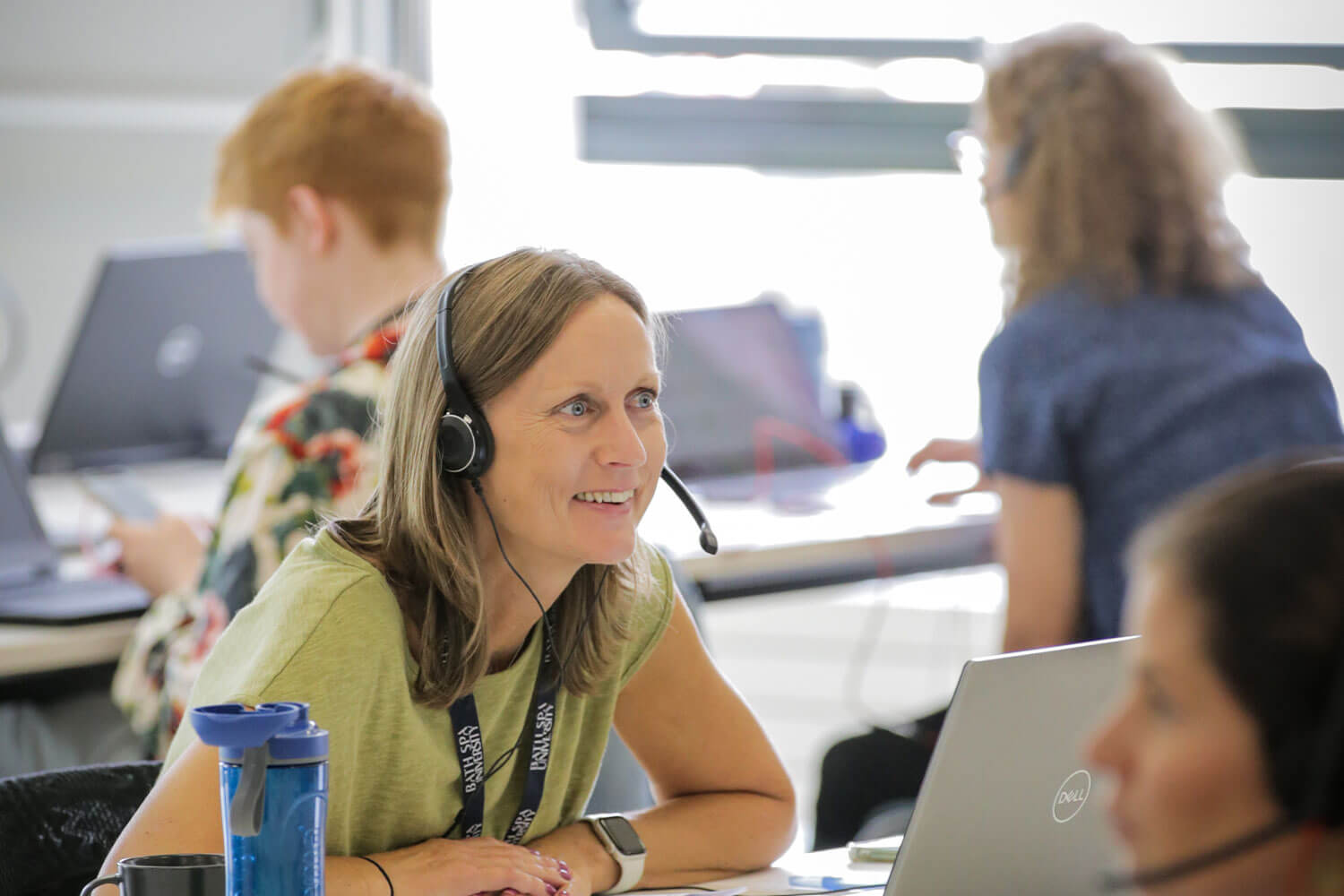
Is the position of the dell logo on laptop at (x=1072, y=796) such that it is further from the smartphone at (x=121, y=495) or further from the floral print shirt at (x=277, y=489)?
the smartphone at (x=121, y=495)

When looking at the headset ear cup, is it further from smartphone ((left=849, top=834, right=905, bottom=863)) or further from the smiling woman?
smartphone ((left=849, top=834, right=905, bottom=863))

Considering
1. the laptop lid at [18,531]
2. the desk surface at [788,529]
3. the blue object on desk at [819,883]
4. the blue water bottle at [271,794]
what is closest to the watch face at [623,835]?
the blue object on desk at [819,883]

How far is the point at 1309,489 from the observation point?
47 centimetres

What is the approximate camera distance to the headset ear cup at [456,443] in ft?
3.72

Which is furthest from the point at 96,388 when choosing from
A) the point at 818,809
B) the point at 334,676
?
the point at 334,676

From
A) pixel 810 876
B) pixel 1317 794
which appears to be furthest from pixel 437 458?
pixel 1317 794

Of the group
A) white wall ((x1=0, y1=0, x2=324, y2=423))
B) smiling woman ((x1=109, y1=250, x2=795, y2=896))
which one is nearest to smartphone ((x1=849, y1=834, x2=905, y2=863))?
smiling woman ((x1=109, y1=250, x2=795, y2=896))

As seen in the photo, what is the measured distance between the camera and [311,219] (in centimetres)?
194

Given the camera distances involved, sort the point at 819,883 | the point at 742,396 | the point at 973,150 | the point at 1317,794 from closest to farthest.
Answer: the point at 1317,794, the point at 819,883, the point at 973,150, the point at 742,396

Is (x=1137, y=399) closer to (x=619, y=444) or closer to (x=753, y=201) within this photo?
(x=619, y=444)

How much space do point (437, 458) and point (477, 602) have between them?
4.5 inches

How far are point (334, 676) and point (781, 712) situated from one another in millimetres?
2762

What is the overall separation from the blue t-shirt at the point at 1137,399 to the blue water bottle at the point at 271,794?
4.12 feet

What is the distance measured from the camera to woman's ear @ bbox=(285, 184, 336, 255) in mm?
1928
